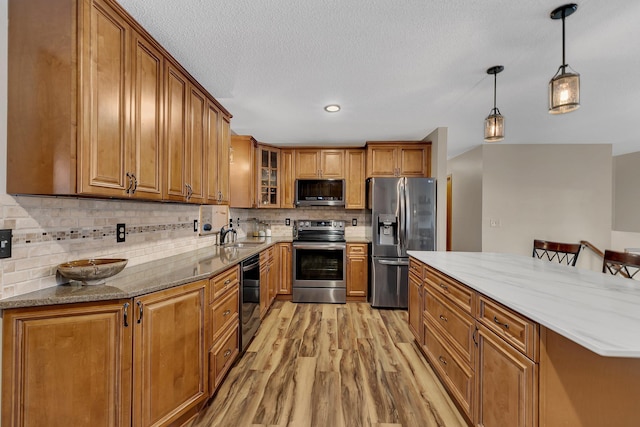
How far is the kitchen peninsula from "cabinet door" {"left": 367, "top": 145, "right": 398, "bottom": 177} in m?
2.29

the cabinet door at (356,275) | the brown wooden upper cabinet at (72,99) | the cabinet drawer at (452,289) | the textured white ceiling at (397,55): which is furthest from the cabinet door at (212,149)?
the cabinet door at (356,275)

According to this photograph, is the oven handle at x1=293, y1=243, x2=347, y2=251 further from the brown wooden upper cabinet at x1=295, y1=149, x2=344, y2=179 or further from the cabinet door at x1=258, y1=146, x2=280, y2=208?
the brown wooden upper cabinet at x1=295, y1=149, x2=344, y2=179

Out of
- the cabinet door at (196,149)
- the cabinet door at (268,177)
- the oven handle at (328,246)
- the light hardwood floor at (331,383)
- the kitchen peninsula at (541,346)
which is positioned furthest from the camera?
the cabinet door at (268,177)

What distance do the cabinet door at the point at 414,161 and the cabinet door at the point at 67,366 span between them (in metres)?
3.56

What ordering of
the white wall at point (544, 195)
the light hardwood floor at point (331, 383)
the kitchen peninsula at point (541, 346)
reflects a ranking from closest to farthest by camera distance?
the kitchen peninsula at point (541, 346) < the light hardwood floor at point (331, 383) < the white wall at point (544, 195)

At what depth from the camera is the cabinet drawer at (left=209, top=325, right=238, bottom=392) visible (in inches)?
71.0

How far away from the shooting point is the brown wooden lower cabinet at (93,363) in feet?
3.84

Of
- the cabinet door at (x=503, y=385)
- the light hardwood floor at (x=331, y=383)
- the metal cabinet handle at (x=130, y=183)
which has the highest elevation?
the metal cabinet handle at (x=130, y=183)

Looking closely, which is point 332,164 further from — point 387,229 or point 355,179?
point 387,229

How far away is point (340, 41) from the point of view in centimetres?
173

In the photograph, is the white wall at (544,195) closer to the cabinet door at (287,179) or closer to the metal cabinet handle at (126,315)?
the cabinet door at (287,179)

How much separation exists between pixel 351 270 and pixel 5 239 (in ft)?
10.9

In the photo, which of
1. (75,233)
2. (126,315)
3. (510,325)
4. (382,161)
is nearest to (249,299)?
(126,315)

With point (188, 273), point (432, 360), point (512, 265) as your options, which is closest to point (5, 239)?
point (188, 273)
